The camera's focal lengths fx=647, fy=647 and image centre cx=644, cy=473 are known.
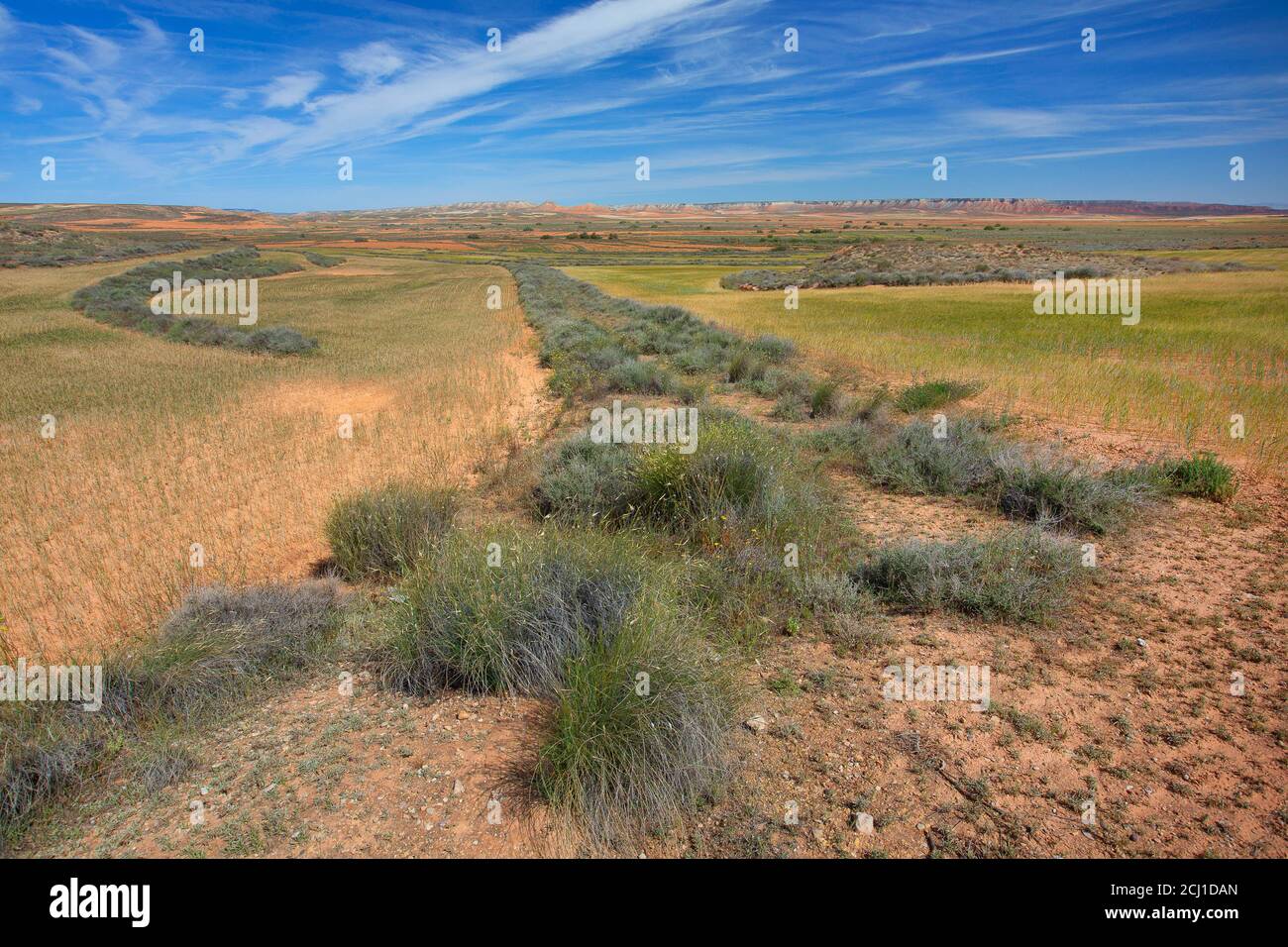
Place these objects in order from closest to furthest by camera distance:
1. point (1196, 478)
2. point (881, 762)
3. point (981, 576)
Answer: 1. point (881, 762)
2. point (981, 576)
3. point (1196, 478)

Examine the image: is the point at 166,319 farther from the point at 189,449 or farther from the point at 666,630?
the point at 666,630

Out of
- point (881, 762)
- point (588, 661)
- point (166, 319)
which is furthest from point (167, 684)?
point (166, 319)

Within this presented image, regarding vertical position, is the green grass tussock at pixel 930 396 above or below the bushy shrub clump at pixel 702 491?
above

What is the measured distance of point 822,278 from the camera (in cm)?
4234

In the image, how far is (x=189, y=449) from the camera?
10516 millimetres

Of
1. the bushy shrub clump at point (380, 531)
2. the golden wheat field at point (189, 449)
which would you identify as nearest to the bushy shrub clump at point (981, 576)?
the bushy shrub clump at point (380, 531)

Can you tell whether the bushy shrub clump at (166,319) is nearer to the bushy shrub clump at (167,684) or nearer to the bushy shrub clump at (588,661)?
the bushy shrub clump at (167,684)

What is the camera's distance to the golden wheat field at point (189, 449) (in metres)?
6.34

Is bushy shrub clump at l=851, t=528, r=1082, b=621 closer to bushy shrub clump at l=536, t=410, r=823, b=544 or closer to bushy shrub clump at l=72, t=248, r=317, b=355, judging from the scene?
bushy shrub clump at l=536, t=410, r=823, b=544

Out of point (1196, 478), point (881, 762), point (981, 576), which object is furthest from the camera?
point (1196, 478)

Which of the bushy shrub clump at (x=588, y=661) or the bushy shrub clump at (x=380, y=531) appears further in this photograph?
the bushy shrub clump at (x=380, y=531)

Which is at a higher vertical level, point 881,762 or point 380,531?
point 380,531

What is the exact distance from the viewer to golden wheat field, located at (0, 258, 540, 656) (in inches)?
250
